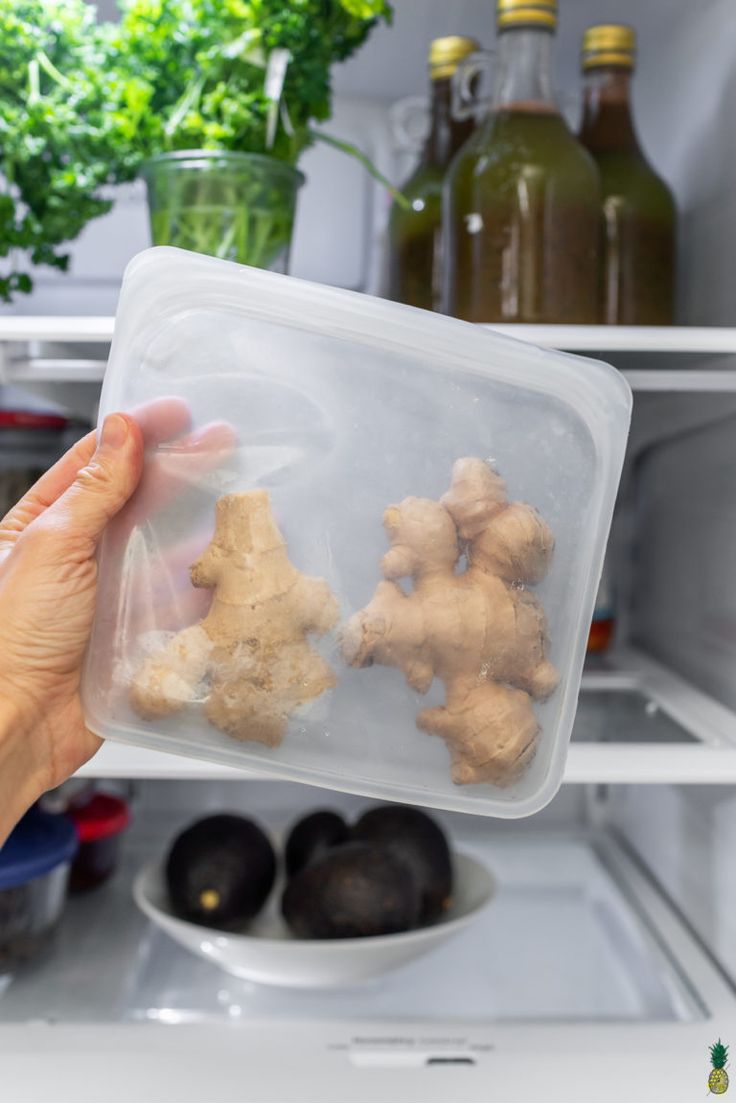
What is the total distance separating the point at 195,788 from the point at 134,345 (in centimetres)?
97

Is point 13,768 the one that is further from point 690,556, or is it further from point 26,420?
point 690,556

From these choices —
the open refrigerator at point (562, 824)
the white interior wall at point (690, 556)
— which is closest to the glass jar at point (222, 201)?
the open refrigerator at point (562, 824)

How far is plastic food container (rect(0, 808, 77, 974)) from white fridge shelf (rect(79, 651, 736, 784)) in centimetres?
17

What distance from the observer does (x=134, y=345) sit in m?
0.57

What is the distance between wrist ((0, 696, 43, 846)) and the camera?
69 cm

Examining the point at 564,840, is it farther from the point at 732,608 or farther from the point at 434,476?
the point at 434,476

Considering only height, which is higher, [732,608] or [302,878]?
[732,608]

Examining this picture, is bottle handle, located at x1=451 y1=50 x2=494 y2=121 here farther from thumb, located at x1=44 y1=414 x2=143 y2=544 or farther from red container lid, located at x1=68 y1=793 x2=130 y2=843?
red container lid, located at x1=68 y1=793 x2=130 y2=843

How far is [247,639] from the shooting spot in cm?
55

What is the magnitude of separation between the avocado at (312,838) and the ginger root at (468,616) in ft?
1.67

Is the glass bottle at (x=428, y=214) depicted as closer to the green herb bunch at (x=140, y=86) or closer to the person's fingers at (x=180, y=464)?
the green herb bunch at (x=140, y=86)

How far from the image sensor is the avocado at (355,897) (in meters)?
0.93

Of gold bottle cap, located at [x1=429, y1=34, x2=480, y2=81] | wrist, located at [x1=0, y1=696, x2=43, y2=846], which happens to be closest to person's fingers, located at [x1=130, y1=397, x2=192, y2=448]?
wrist, located at [x1=0, y1=696, x2=43, y2=846]

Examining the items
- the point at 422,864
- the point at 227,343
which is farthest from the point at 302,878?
the point at 227,343
